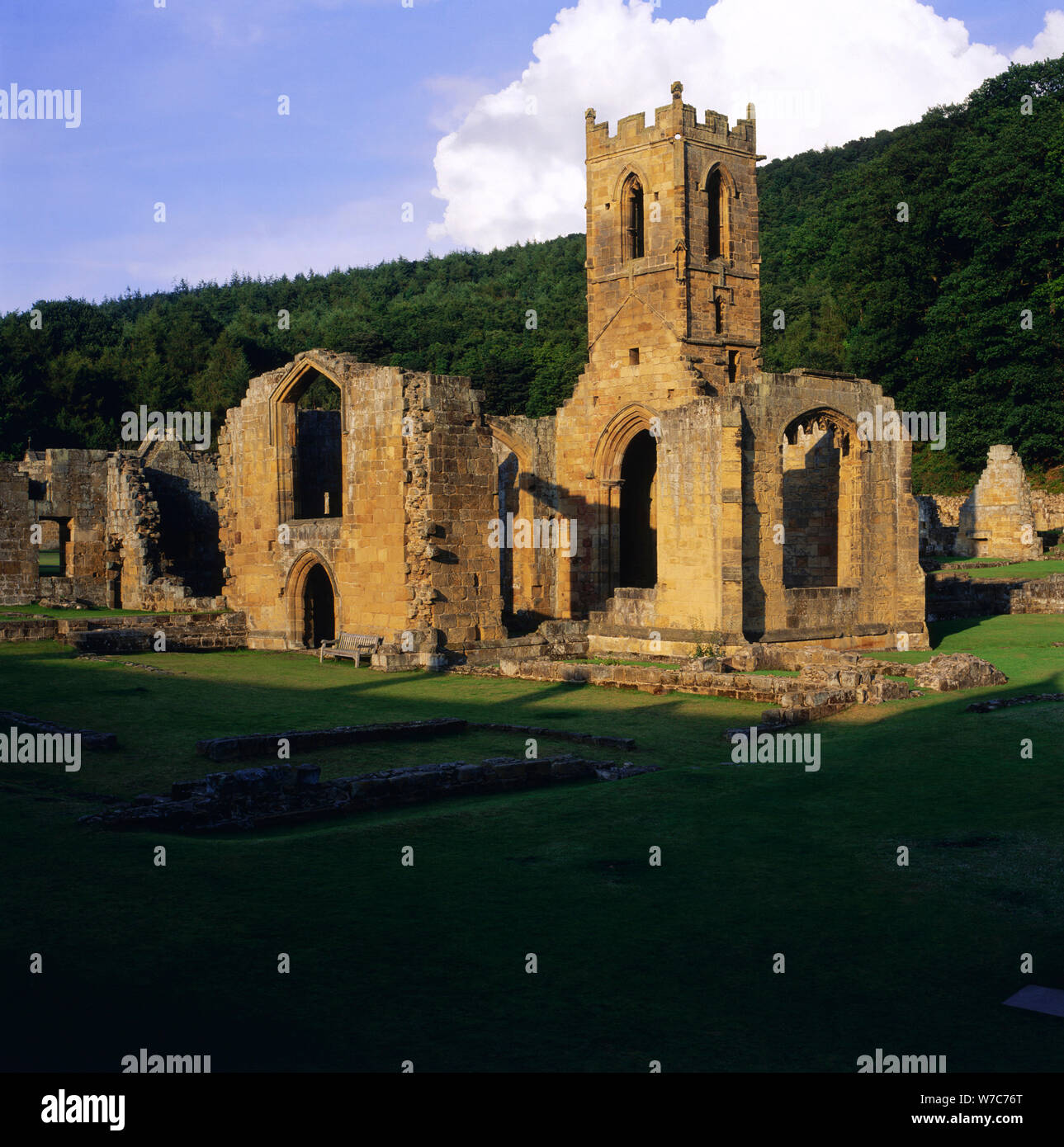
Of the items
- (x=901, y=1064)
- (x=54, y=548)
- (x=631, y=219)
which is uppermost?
(x=631, y=219)

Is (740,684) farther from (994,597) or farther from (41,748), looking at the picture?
(994,597)

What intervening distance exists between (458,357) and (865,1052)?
65.7 meters

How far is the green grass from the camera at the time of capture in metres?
30.5

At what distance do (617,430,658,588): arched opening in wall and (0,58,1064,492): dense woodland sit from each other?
69.7 ft

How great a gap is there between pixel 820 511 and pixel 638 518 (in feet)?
25.6

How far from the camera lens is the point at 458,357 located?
68562 millimetres

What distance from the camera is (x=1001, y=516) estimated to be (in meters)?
38.3

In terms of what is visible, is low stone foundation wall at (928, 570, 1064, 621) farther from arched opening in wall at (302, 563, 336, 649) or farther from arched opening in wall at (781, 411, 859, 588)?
arched opening in wall at (302, 563, 336, 649)

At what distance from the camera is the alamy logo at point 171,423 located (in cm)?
5162

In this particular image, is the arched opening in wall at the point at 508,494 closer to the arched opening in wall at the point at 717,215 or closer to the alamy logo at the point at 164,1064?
the arched opening in wall at the point at 717,215

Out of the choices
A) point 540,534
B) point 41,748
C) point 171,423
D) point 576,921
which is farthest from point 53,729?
point 171,423
